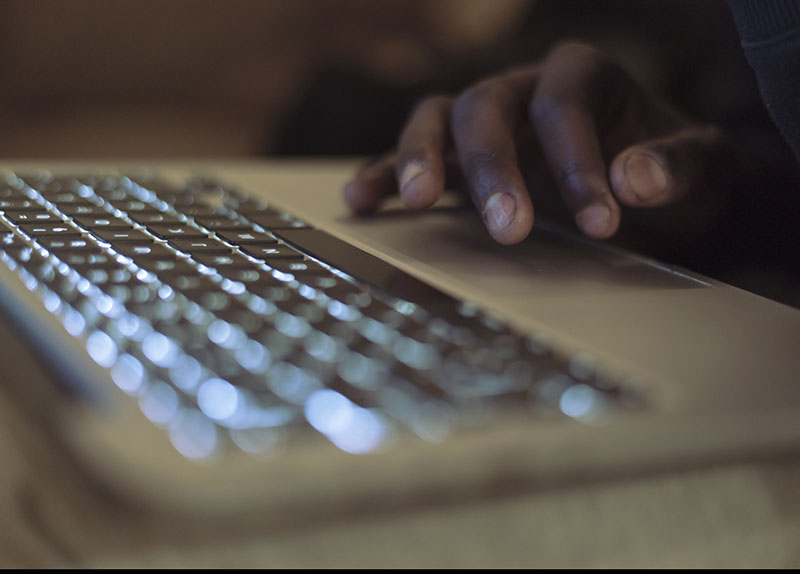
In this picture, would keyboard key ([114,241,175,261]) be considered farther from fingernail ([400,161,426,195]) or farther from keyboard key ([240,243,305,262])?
fingernail ([400,161,426,195])

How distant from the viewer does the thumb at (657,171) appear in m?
0.50

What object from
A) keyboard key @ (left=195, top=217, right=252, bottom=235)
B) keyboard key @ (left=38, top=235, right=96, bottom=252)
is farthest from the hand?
keyboard key @ (left=38, top=235, right=96, bottom=252)

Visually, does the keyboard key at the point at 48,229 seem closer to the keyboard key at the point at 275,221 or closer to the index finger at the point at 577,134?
the keyboard key at the point at 275,221

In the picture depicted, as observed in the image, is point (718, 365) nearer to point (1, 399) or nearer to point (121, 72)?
point (1, 399)

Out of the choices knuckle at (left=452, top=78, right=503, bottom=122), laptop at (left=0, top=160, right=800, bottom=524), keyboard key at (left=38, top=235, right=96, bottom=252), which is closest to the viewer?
laptop at (left=0, top=160, right=800, bottom=524)

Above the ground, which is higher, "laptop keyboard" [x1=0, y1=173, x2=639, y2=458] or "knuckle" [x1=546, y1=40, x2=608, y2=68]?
"knuckle" [x1=546, y1=40, x2=608, y2=68]

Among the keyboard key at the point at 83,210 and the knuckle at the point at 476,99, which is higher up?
the knuckle at the point at 476,99

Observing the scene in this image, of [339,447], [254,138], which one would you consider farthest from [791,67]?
[254,138]

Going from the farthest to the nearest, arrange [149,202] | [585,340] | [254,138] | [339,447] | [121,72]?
[254,138]
[121,72]
[149,202]
[585,340]
[339,447]

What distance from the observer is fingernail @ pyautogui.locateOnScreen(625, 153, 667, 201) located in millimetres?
502

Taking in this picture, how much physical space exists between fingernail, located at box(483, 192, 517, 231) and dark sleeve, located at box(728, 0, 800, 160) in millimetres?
144

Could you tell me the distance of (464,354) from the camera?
0.28 m

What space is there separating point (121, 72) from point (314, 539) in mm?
1568

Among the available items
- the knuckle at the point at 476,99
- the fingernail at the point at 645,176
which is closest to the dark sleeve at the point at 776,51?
the fingernail at the point at 645,176
